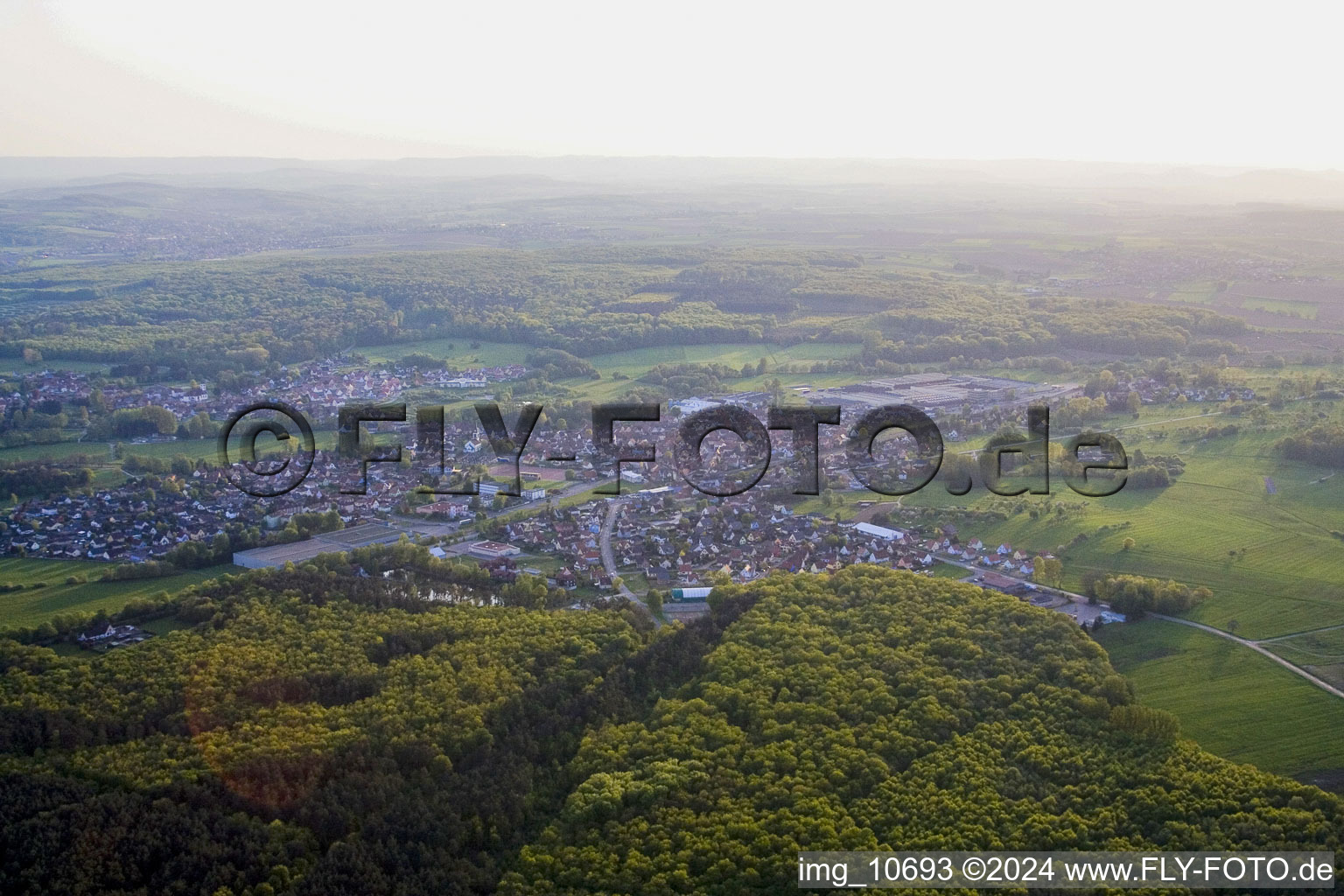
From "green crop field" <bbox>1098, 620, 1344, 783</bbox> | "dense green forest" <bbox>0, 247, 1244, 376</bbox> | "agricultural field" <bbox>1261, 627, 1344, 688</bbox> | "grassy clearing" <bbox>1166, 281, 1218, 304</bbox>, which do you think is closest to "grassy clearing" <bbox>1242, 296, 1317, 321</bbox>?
"grassy clearing" <bbox>1166, 281, 1218, 304</bbox>

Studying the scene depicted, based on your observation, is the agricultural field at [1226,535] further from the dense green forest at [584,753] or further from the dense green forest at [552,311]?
the dense green forest at [552,311]

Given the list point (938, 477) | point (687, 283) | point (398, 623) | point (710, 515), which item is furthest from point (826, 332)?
point (398, 623)

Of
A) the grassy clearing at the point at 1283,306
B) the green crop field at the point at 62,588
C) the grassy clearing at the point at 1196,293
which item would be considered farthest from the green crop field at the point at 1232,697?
the grassy clearing at the point at 1196,293

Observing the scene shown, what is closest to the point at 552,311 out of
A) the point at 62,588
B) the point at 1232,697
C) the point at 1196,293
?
the point at 1196,293

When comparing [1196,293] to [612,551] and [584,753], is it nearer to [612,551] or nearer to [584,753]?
[612,551]

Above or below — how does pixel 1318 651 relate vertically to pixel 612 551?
below

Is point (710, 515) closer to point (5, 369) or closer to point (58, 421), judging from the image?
point (58, 421)

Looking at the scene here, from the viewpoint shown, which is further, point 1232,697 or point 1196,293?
point 1196,293
